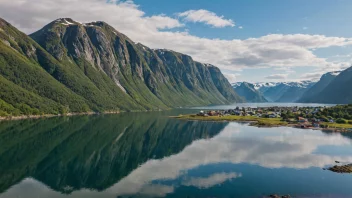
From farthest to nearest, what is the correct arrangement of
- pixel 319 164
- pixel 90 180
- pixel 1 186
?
pixel 319 164
pixel 90 180
pixel 1 186

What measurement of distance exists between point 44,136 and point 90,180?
67.9 meters

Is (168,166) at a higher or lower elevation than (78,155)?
higher

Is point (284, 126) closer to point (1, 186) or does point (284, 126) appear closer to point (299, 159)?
point (299, 159)

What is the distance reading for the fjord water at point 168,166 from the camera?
178ft

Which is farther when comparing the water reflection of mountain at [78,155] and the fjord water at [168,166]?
the water reflection of mountain at [78,155]

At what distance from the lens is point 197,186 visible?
56656 mm

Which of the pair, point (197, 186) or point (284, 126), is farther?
point (284, 126)

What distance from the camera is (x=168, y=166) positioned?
73.9m

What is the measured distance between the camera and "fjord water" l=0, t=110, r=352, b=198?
5438 centimetres

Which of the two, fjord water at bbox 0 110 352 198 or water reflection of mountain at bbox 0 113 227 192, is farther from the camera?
water reflection of mountain at bbox 0 113 227 192

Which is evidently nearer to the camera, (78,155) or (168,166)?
(168,166)

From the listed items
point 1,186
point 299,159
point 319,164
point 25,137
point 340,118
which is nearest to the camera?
point 1,186

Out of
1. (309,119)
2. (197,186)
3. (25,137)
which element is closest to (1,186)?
(197,186)

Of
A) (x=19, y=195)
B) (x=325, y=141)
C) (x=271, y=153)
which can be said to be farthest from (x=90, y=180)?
(x=325, y=141)
